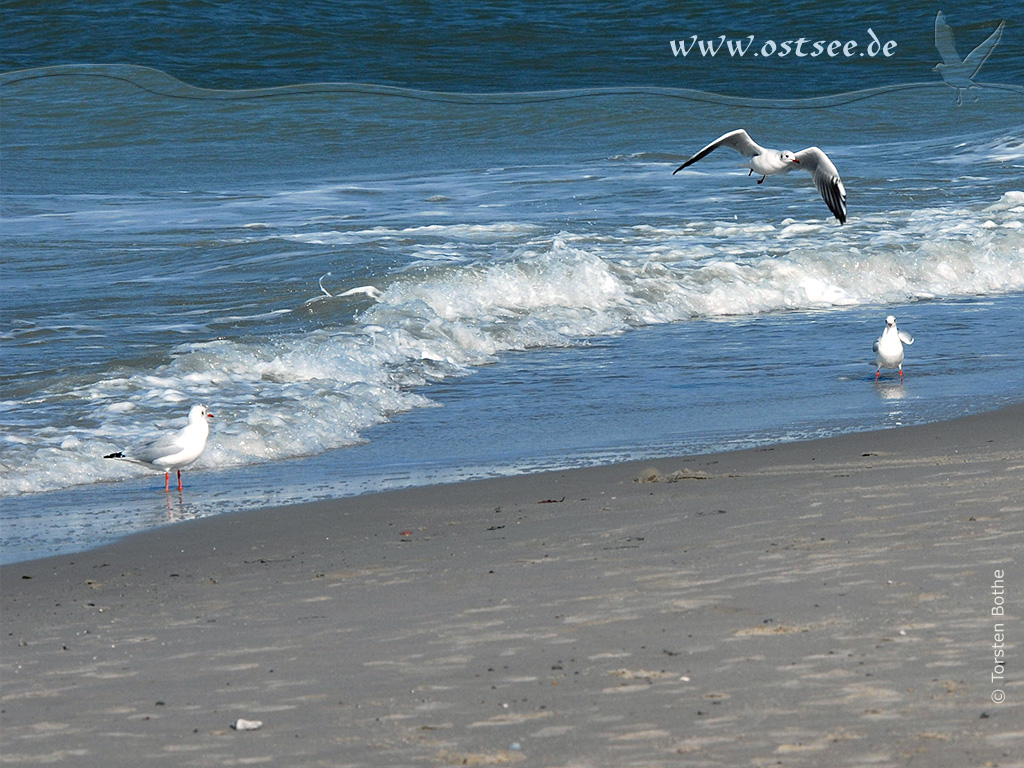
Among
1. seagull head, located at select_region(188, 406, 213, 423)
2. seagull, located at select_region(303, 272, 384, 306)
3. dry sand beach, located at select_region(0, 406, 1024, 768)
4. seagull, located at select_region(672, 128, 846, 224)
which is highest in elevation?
seagull, located at select_region(672, 128, 846, 224)

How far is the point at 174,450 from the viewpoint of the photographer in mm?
5809

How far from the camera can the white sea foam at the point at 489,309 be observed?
661 cm

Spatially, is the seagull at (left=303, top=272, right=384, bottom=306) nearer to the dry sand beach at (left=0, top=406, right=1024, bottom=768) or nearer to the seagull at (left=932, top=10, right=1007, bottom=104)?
the dry sand beach at (left=0, top=406, right=1024, bottom=768)

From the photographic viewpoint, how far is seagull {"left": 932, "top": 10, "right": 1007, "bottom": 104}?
95.1 feet

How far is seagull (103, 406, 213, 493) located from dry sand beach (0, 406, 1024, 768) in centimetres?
86

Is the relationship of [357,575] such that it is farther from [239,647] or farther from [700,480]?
[700,480]

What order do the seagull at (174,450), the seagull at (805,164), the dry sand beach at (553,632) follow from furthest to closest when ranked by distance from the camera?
the seagull at (805,164)
the seagull at (174,450)
the dry sand beach at (553,632)

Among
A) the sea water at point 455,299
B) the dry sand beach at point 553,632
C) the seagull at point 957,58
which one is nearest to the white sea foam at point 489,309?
the sea water at point 455,299

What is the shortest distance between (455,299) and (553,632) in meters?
6.90

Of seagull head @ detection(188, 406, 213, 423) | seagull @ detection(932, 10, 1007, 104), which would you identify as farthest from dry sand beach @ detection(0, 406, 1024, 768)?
seagull @ detection(932, 10, 1007, 104)

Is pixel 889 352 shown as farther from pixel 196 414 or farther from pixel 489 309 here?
pixel 196 414

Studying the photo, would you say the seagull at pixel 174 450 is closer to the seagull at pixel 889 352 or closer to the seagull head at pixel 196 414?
the seagull head at pixel 196 414

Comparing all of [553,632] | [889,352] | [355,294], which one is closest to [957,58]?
[355,294]

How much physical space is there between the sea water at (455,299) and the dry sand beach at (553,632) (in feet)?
2.96
